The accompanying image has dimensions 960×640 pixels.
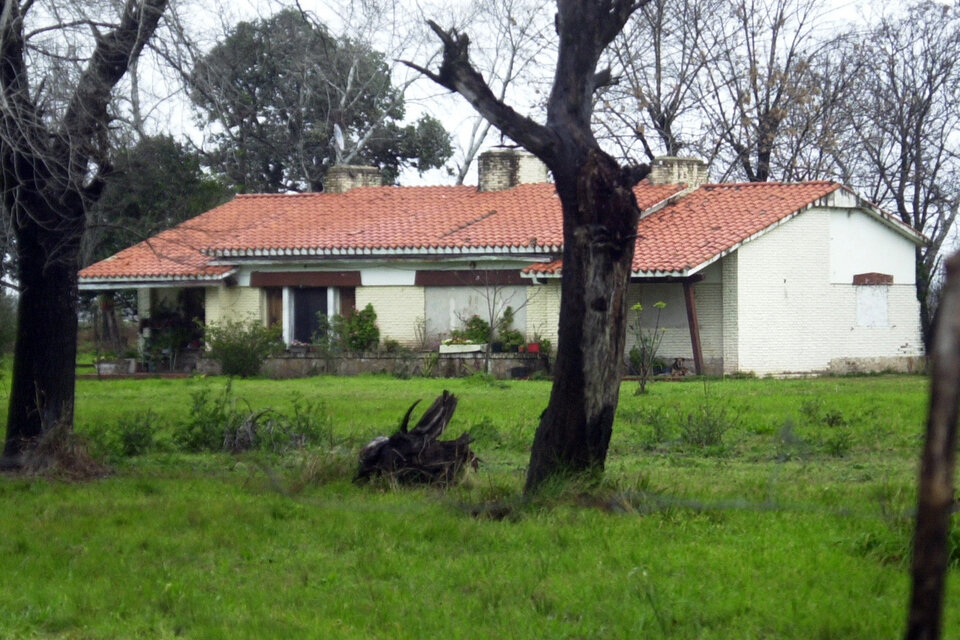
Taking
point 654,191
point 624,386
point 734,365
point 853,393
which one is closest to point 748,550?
point 853,393

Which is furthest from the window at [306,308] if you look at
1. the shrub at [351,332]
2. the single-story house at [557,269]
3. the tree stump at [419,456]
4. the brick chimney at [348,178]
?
the tree stump at [419,456]

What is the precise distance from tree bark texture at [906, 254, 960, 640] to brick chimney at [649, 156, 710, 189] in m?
28.2

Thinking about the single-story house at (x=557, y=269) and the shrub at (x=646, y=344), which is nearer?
the shrub at (x=646, y=344)

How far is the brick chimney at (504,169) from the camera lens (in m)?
31.9

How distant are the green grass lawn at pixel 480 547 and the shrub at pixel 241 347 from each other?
13.3 meters

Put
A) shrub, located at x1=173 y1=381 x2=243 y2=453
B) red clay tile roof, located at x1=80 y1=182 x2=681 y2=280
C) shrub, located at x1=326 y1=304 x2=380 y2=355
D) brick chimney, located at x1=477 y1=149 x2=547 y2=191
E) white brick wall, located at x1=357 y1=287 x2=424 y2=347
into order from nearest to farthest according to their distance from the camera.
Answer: shrub, located at x1=173 y1=381 x2=243 y2=453 → shrub, located at x1=326 y1=304 x2=380 y2=355 → red clay tile roof, located at x1=80 y1=182 x2=681 y2=280 → white brick wall, located at x1=357 y1=287 x2=424 y2=347 → brick chimney, located at x1=477 y1=149 x2=547 y2=191

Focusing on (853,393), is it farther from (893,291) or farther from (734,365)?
(893,291)

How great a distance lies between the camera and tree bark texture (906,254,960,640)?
190cm

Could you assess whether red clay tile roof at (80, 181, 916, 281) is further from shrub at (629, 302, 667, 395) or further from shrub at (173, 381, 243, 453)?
shrub at (173, 381, 243, 453)

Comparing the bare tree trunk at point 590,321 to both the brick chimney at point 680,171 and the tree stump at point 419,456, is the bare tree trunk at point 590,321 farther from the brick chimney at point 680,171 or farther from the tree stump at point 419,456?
the brick chimney at point 680,171

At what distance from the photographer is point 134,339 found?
36844mm

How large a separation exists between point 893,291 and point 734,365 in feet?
16.2

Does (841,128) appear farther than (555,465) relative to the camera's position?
Yes

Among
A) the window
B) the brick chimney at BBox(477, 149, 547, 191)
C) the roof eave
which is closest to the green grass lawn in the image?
the window
